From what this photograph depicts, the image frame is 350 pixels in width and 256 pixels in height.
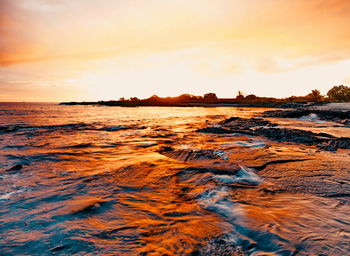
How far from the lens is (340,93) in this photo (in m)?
A: 61.4

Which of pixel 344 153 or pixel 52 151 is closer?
pixel 344 153

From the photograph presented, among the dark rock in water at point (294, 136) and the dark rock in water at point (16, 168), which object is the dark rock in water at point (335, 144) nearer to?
the dark rock in water at point (294, 136)

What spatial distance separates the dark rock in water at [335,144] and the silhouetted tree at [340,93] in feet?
225

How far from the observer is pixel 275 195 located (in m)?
3.85

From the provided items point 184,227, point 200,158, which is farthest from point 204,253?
point 200,158

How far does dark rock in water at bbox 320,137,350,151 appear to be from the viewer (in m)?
6.98

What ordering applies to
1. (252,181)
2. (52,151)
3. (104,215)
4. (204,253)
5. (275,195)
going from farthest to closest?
(52,151), (252,181), (275,195), (104,215), (204,253)

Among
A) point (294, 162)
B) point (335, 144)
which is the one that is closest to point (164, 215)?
point (294, 162)

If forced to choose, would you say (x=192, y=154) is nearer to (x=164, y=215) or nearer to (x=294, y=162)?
(x=294, y=162)

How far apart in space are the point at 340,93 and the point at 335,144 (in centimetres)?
7171

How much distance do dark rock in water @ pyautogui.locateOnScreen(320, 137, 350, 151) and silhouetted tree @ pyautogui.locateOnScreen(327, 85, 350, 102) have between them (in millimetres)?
68481

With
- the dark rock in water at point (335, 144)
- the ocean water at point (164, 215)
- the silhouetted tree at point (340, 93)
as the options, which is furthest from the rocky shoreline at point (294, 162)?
Answer: the silhouetted tree at point (340, 93)

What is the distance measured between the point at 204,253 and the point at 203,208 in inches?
44.6

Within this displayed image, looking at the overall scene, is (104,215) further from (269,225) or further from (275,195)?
(275,195)
